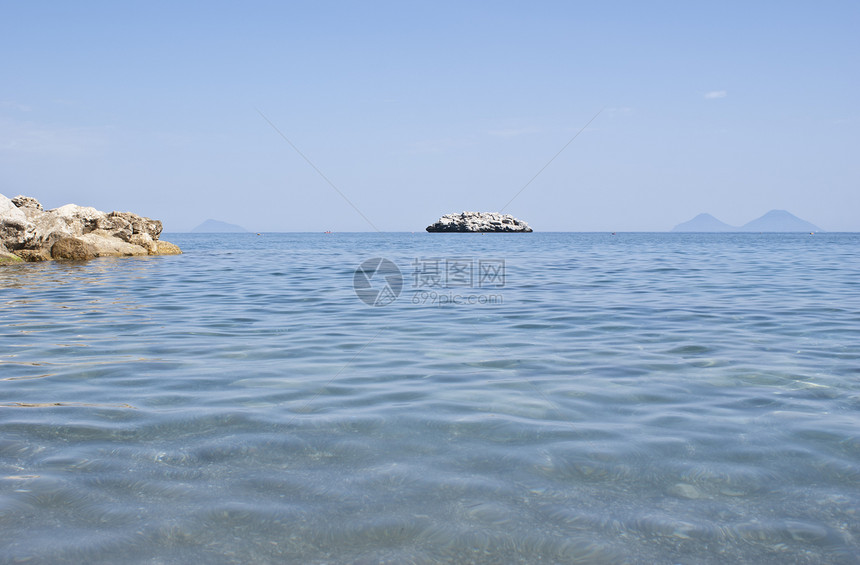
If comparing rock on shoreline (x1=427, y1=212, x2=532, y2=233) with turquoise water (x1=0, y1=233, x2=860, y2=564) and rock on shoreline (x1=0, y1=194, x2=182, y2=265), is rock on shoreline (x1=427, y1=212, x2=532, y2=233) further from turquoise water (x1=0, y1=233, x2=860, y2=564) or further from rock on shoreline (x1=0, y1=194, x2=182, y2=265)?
turquoise water (x1=0, y1=233, x2=860, y2=564)

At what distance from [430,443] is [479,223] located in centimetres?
16152

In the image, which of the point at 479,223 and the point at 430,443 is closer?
the point at 430,443

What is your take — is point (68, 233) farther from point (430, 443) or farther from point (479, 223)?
point (479, 223)

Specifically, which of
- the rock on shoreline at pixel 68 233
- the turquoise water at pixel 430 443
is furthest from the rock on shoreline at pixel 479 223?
the turquoise water at pixel 430 443

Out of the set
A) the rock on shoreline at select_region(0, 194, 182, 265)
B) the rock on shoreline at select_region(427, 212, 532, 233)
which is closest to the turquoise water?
the rock on shoreline at select_region(0, 194, 182, 265)

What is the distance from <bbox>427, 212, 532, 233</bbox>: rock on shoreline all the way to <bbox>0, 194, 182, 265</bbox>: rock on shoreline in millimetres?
135514

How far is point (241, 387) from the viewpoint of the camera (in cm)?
581

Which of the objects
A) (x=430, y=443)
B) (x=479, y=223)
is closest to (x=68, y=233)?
(x=430, y=443)

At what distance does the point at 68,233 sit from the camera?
83.8ft

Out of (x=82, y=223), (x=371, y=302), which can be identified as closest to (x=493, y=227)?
(x=82, y=223)

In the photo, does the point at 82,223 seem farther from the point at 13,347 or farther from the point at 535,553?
the point at 535,553

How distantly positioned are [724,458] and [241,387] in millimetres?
4317

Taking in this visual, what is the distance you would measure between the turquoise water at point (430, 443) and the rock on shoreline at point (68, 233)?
1789cm

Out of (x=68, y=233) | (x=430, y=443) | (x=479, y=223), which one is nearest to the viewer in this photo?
(x=430, y=443)
